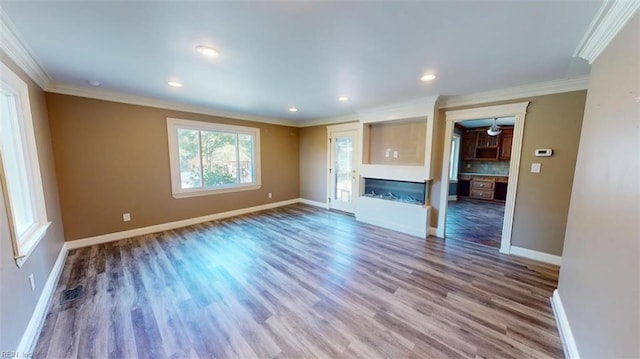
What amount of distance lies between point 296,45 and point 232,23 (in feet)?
1.73

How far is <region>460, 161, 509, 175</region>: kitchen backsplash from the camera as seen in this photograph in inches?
278

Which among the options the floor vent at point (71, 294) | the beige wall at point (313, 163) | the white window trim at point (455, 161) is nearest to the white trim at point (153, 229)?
the beige wall at point (313, 163)

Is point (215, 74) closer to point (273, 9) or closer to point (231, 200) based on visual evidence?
point (273, 9)

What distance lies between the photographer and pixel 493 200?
6.80 m

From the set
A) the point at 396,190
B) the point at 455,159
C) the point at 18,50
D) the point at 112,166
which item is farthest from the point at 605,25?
the point at 455,159

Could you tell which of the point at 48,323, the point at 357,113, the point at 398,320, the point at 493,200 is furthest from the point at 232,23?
the point at 493,200

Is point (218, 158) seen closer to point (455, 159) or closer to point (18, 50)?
point (18, 50)

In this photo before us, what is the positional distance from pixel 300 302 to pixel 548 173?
3468 mm

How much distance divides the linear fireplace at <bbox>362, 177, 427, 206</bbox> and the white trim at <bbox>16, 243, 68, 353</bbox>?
4395 millimetres

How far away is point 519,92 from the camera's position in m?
2.98

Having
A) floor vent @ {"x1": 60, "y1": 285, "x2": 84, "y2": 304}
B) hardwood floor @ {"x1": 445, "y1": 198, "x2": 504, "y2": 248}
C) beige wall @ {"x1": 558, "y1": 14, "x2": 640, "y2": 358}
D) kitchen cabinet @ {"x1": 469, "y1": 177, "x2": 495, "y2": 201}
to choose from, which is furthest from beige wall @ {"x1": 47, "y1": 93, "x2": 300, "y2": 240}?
kitchen cabinet @ {"x1": 469, "y1": 177, "x2": 495, "y2": 201}

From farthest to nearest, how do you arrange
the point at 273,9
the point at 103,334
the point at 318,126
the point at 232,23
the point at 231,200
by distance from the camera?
the point at 318,126 → the point at 231,200 → the point at 103,334 → the point at 232,23 → the point at 273,9

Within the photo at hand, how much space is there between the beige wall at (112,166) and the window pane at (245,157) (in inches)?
27.6

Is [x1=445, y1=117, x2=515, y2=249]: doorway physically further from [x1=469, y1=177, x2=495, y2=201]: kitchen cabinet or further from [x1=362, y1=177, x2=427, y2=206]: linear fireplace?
[x1=362, y1=177, x2=427, y2=206]: linear fireplace
